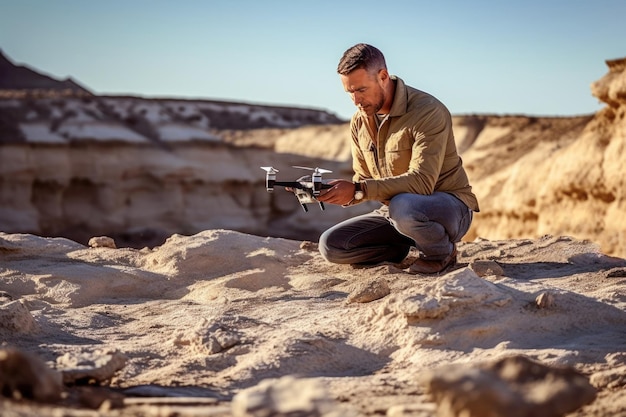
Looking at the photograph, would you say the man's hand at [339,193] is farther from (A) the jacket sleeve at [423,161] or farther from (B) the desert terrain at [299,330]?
(B) the desert terrain at [299,330]

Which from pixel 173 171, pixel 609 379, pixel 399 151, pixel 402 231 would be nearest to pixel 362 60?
pixel 399 151

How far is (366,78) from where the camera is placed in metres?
4.61

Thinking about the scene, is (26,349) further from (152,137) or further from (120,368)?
(152,137)

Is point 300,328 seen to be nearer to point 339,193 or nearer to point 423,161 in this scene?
point 339,193

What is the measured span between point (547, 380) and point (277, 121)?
98.3ft

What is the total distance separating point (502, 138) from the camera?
1958 centimetres

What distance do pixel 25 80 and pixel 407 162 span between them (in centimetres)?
5165

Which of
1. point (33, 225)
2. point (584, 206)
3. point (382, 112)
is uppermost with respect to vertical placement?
point (382, 112)

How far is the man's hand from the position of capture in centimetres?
450

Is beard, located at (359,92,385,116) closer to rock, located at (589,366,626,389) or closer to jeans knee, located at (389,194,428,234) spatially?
jeans knee, located at (389,194,428,234)

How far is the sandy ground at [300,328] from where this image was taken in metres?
2.88

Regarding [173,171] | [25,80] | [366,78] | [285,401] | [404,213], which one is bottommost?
[173,171]

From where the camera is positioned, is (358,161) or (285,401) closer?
(285,401)

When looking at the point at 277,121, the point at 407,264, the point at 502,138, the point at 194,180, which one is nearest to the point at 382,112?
the point at 407,264
